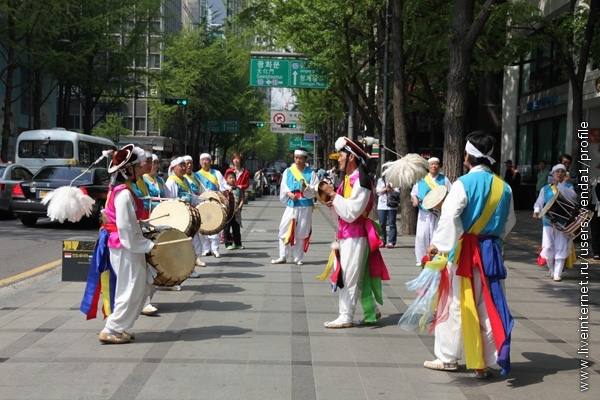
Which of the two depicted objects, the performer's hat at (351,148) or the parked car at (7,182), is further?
the parked car at (7,182)

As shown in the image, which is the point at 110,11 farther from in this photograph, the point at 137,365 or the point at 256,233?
the point at 137,365

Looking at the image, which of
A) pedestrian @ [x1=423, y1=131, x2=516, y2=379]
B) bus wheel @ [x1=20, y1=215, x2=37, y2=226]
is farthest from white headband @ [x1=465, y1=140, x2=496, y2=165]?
bus wheel @ [x1=20, y1=215, x2=37, y2=226]

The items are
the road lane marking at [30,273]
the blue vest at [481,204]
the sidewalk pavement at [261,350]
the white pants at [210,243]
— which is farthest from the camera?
the white pants at [210,243]

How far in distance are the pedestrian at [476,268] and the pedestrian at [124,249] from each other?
2.55 m

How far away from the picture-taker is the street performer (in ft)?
22.7

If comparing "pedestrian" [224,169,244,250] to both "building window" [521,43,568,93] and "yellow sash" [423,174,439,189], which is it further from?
"building window" [521,43,568,93]

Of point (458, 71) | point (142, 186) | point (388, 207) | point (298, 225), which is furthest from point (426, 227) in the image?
point (142, 186)

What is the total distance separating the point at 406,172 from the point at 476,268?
2116 millimetres

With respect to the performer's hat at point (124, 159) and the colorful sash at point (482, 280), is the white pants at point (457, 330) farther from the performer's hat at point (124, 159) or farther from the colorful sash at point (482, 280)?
the performer's hat at point (124, 159)

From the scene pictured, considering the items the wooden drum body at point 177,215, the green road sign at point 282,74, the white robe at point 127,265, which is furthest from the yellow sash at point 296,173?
the green road sign at point 282,74

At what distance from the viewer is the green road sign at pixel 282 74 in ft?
94.2

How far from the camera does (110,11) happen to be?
124 feet

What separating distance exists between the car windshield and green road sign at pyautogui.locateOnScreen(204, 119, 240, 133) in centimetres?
3670

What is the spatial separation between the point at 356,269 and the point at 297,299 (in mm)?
1978
